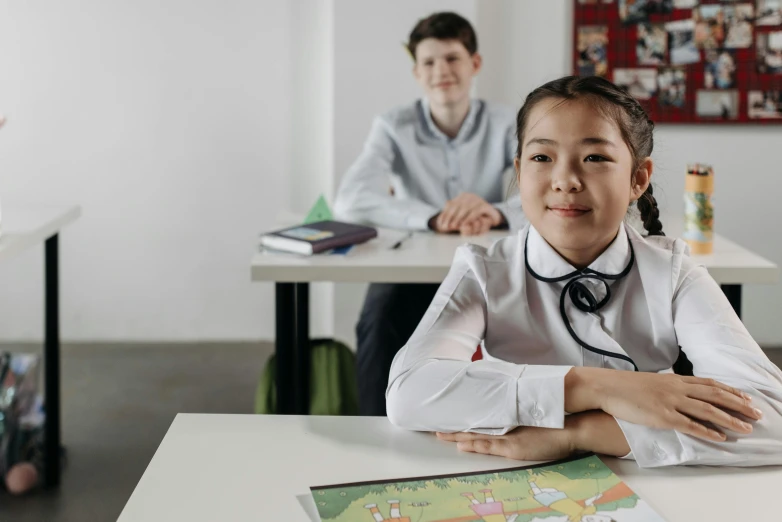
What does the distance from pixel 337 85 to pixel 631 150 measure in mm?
2386

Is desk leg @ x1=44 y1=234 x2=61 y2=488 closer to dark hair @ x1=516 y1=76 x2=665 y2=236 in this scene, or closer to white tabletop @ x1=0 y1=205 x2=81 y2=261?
white tabletop @ x1=0 y1=205 x2=81 y2=261

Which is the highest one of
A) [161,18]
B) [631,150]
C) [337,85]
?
[161,18]

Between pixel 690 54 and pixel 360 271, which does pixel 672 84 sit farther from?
pixel 360 271

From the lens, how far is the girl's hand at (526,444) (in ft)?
3.59

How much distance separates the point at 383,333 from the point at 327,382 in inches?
8.3

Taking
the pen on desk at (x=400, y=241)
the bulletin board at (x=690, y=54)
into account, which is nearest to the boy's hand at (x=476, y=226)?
the pen on desk at (x=400, y=241)

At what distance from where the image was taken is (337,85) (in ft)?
12.0

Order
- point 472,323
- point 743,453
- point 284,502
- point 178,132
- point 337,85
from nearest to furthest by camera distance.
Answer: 1. point 284,502
2. point 743,453
3. point 472,323
4. point 337,85
5. point 178,132

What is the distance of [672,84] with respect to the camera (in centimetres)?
385

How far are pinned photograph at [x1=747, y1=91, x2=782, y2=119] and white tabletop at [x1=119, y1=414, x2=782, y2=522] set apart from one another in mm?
3106

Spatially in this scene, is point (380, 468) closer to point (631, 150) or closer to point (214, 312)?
point (631, 150)

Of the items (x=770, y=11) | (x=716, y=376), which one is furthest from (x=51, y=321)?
(x=770, y=11)

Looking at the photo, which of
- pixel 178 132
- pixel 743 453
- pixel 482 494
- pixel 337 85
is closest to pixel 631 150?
pixel 743 453

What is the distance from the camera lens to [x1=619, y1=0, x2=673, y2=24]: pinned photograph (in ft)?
12.5
